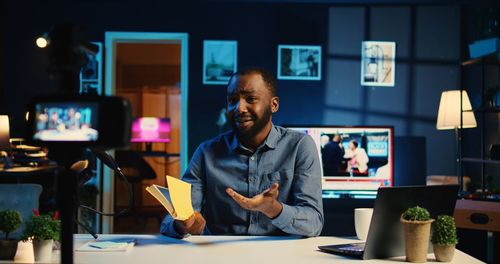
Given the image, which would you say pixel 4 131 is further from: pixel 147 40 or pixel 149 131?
pixel 149 131

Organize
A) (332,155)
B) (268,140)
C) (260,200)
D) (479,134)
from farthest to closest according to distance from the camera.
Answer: (479,134) < (332,155) < (268,140) < (260,200)

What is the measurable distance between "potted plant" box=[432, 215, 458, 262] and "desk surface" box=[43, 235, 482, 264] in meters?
0.04

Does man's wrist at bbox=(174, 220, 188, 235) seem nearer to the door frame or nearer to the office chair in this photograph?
the door frame

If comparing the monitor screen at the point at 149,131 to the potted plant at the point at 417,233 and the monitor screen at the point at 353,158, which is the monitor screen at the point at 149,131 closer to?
the monitor screen at the point at 353,158

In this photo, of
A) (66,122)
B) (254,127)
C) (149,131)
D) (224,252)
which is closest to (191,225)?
(224,252)

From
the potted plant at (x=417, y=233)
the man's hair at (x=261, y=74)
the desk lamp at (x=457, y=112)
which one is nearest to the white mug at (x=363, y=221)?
the potted plant at (x=417, y=233)

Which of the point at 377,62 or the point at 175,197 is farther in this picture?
the point at 377,62

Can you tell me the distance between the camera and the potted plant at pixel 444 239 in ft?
5.35

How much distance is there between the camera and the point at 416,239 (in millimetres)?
1615

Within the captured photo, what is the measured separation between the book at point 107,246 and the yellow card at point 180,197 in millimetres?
179

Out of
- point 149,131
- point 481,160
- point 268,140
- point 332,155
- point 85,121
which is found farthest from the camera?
point 149,131

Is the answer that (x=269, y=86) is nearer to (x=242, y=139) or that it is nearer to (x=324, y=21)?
(x=242, y=139)

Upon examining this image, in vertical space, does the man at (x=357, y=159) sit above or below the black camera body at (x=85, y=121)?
below

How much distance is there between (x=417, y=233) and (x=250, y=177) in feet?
2.63
